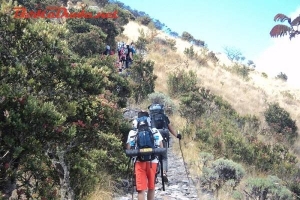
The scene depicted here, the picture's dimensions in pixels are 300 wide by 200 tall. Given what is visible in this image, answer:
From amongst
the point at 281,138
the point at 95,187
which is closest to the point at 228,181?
the point at 95,187

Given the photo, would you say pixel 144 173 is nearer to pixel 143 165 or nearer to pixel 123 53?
pixel 143 165

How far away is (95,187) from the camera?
6.91 m

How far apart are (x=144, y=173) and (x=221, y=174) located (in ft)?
Answer: 14.8

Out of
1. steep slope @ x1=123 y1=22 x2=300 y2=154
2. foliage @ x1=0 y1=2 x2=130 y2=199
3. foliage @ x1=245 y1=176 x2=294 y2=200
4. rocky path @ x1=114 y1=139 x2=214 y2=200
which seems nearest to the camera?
foliage @ x1=0 y1=2 x2=130 y2=199

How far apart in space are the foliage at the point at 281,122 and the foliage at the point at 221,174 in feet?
29.1

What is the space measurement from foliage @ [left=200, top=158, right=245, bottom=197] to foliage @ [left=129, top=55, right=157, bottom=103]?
254 inches

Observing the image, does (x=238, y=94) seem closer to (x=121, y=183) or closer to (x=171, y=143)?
(x=171, y=143)

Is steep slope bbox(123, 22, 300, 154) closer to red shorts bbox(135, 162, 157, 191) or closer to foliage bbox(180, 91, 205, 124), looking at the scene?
foliage bbox(180, 91, 205, 124)

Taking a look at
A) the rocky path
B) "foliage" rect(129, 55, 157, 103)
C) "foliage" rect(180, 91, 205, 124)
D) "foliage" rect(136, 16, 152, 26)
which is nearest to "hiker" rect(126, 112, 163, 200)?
the rocky path

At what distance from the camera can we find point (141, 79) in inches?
639

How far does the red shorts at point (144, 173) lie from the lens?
5.50 meters

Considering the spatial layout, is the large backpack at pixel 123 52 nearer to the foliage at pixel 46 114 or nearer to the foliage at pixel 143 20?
the foliage at pixel 46 114

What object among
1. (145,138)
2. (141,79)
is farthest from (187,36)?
(145,138)

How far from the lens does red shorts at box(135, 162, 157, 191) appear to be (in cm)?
550
